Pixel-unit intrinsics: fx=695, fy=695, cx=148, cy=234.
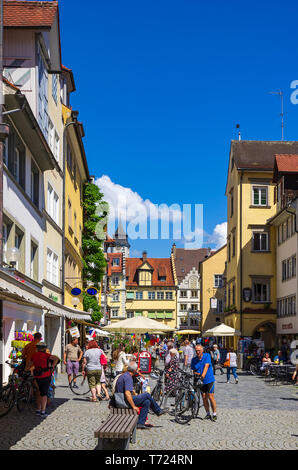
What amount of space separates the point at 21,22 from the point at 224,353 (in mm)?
28417

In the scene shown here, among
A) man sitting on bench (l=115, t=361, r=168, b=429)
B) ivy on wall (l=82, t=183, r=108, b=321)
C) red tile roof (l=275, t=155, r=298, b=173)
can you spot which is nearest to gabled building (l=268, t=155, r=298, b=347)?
red tile roof (l=275, t=155, r=298, b=173)

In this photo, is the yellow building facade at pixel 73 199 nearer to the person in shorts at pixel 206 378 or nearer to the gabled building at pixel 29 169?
the gabled building at pixel 29 169

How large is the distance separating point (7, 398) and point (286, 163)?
3590cm

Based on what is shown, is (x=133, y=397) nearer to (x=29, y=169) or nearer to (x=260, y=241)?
(x=29, y=169)

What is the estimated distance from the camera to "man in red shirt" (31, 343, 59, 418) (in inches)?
604

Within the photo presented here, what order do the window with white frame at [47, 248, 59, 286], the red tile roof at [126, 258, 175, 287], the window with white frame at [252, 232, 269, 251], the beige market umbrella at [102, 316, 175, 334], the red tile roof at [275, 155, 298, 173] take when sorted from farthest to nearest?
1. the red tile roof at [126, 258, 175, 287]
2. the window with white frame at [252, 232, 269, 251]
3. the red tile roof at [275, 155, 298, 173]
4. the beige market umbrella at [102, 316, 175, 334]
5. the window with white frame at [47, 248, 59, 286]

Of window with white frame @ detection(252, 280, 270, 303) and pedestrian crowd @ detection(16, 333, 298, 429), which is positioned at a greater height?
window with white frame @ detection(252, 280, 270, 303)

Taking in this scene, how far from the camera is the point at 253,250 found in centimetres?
5072

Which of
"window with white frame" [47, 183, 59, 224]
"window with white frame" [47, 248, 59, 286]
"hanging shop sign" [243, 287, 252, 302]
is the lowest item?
"hanging shop sign" [243, 287, 252, 302]

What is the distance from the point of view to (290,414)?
56.8 feet

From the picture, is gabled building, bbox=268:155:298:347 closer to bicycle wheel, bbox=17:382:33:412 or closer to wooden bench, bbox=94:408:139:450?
bicycle wheel, bbox=17:382:33:412

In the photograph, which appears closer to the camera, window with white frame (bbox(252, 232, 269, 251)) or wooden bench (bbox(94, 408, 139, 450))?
wooden bench (bbox(94, 408, 139, 450))

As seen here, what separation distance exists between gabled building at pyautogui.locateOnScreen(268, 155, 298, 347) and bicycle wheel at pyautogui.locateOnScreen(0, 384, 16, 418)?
28134 mm

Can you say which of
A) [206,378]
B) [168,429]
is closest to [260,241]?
[206,378]
